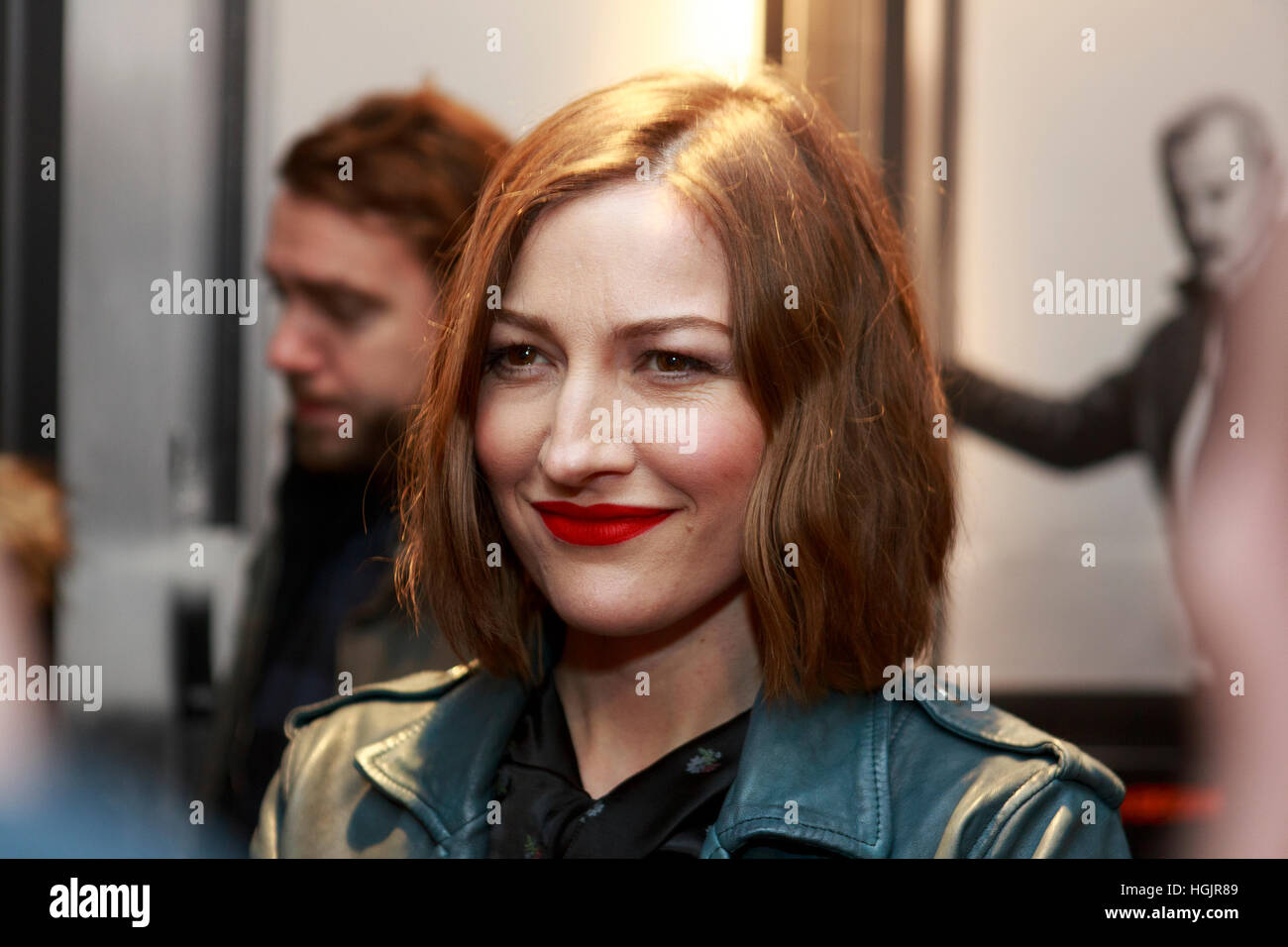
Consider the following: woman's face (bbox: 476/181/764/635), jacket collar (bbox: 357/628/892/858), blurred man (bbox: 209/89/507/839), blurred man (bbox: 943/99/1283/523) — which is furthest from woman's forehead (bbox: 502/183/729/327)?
blurred man (bbox: 943/99/1283/523)

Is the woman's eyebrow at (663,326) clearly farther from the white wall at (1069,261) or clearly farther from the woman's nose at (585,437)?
the white wall at (1069,261)

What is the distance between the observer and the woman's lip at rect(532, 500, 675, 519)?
4.01 ft

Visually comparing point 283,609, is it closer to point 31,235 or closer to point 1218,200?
point 31,235

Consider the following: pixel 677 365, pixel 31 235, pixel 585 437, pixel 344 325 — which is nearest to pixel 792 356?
pixel 677 365

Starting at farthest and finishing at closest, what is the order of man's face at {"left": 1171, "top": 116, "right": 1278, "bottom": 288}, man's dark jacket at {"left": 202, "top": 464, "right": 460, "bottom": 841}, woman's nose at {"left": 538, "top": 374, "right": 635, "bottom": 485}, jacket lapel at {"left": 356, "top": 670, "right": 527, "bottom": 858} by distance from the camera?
man's face at {"left": 1171, "top": 116, "right": 1278, "bottom": 288}
man's dark jacket at {"left": 202, "top": 464, "right": 460, "bottom": 841}
jacket lapel at {"left": 356, "top": 670, "right": 527, "bottom": 858}
woman's nose at {"left": 538, "top": 374, "right": 635, "bottom": 485}

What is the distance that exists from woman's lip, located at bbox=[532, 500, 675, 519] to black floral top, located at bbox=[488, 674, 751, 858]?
28 centimetres

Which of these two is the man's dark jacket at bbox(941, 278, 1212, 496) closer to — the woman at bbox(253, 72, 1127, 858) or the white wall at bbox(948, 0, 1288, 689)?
the white wall at bbox(948, 0, 1288, 689)

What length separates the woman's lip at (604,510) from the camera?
122 cm

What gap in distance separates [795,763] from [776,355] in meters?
0.45

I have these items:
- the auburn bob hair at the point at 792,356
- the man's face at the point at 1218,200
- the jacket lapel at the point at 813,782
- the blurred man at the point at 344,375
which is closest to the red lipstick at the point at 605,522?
the auburn bob hair at the point at 792,356

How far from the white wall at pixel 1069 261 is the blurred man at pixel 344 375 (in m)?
1.05

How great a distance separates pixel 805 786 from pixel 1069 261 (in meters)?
1.54
